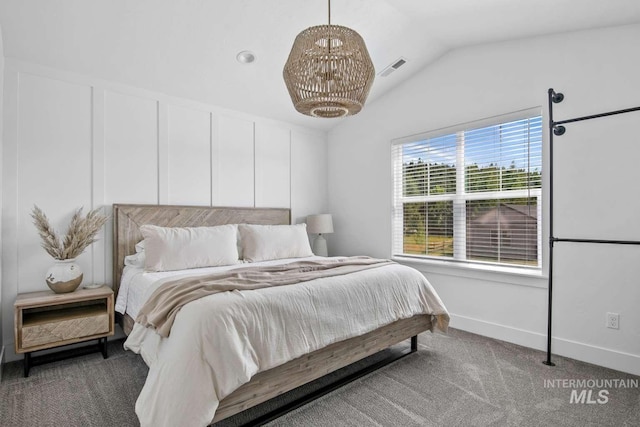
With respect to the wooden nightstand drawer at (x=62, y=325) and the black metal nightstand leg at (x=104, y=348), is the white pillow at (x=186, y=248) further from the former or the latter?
the black metal nightstand leg at (x=104, y=348)

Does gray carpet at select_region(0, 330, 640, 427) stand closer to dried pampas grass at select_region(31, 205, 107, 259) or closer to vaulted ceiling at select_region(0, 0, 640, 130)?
dried pampas grass at select_region(31, 205, 107, 259)

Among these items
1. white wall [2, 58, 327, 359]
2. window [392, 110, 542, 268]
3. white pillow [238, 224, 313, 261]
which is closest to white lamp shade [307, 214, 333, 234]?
white pillow [238, 224, 313, 261]

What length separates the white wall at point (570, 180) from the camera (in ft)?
8.39

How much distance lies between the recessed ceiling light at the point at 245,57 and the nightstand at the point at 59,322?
2.36 meters

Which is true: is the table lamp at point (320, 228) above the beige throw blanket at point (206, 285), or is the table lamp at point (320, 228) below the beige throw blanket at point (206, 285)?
above

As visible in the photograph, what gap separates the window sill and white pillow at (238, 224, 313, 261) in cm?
120

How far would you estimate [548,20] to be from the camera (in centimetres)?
272

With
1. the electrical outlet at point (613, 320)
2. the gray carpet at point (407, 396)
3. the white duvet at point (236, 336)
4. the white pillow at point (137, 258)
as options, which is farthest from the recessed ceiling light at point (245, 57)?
→ the electrical outlet at point (613, 320)

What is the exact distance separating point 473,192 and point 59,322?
148 inches

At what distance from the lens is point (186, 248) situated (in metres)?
3.10

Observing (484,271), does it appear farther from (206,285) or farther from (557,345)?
(206,285)

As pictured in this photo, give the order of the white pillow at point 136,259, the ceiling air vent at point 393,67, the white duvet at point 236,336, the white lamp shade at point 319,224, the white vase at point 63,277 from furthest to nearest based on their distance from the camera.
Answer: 1. the white lamp shade at point 319,224
2. the ceiling air vent at point 393,67
3. the white pillow at point 136,259
4. the white vase at point 63,277
5. the white duvet at point 236,336

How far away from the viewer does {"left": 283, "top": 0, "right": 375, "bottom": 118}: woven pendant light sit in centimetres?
204

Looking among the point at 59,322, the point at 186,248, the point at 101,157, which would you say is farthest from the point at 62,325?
the point at 101,157
